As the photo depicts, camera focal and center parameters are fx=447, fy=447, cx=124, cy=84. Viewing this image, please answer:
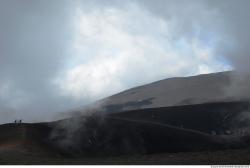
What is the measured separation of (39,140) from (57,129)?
42.8 ft

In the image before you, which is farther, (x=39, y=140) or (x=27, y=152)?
(x=39, y=140)

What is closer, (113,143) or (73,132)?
(113,143)

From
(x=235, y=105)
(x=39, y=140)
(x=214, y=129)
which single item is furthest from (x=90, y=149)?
(x=235, y=105)

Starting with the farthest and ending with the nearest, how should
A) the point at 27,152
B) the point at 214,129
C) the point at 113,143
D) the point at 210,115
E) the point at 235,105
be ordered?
the point at 235,105, the point at 210,115, the point at 214,129, the point at 113,143, the point at 27,152

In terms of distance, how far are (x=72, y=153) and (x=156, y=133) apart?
878 inches

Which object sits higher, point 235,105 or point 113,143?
point 235,105

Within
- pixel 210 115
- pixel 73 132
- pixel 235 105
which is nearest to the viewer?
pixel 73 132

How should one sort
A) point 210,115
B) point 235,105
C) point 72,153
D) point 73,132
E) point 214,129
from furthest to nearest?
1. point 235,105
2. point 210,115
3. point 214,129
4. point 73,132
5. point 72,153

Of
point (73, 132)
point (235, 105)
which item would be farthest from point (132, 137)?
point (235, 105)

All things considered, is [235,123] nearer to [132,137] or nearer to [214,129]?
[214,129]

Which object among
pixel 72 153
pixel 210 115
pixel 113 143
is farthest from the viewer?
pixel 210 115

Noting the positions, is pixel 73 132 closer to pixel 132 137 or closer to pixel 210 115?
pixel 132 137

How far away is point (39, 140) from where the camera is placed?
100 meters

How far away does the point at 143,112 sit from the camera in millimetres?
179250
